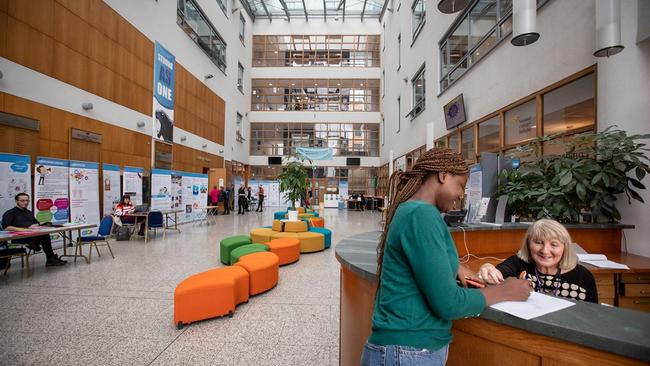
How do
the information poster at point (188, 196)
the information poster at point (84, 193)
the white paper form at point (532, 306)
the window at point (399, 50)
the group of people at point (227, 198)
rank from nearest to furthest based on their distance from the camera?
the white paper form at point (532, 306) < the information poster at point (84, 193) < the information poster at point (188, 196) < the group of people at point (227, 198) < the window at point (399, 50)

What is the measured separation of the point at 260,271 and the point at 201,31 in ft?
46.9

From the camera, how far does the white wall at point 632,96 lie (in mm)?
3217

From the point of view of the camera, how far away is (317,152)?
871 inches

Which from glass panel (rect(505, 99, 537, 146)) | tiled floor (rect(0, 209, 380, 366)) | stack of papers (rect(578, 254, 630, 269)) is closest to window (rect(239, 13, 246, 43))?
tiled floor (rect(0, 209, 380, 366))

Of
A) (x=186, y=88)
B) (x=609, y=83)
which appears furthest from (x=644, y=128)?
(x=186, y=88)

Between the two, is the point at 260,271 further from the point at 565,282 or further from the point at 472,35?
the point at 472,35

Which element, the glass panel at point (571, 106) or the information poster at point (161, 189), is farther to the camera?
the information poster at point (161, 189)

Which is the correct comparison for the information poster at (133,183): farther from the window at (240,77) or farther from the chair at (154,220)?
the window at (240,77)

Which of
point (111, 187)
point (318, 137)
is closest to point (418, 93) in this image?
point (318, 137)

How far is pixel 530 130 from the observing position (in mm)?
5582

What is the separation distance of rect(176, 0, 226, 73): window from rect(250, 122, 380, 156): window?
6.33 meters

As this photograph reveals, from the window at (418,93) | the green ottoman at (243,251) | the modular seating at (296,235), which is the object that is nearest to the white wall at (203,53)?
the modular seating at (296,235)

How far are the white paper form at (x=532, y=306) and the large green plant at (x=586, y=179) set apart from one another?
7.91 feet

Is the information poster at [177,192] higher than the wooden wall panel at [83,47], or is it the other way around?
the wooden wall panel at [83,47]
